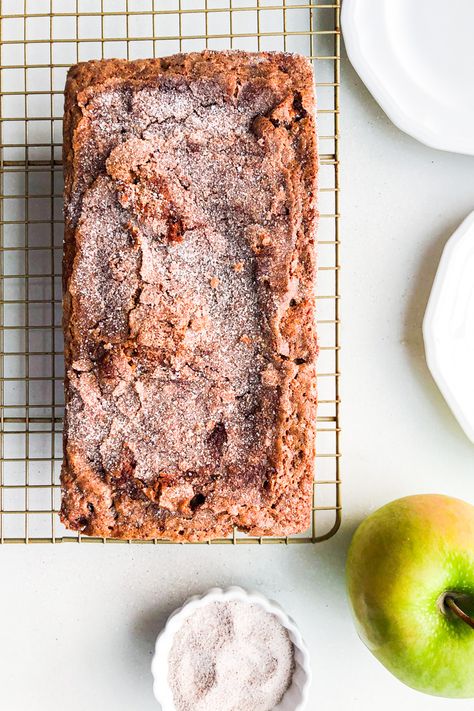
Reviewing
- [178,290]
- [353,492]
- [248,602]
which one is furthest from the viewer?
[353,492]

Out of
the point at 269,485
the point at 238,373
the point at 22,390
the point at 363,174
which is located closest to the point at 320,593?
the point at 269,485

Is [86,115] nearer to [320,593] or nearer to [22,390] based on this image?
[22,390]

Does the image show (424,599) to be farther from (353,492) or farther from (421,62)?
(421,62)

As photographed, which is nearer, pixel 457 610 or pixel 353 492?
pixel 457 610

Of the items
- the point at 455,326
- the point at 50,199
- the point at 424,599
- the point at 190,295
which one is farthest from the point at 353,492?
the point at 50,199

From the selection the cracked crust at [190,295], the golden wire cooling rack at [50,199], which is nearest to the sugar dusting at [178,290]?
the cracked crust at [190,295]

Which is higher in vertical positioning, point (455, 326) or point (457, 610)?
point (455, 326)
